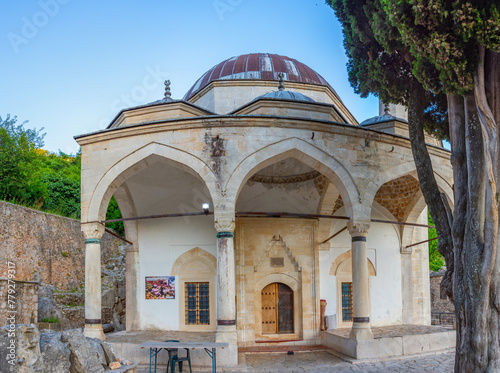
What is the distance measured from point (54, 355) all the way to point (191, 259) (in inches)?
276

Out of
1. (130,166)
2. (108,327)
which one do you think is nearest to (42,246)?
(108,327)

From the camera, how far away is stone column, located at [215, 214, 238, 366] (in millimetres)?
8398

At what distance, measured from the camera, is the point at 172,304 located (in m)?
11.9

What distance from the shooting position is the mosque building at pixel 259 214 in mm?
9164

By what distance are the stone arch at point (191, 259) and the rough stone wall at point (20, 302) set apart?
3.64 metres

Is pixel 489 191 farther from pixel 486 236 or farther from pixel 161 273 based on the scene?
pixel 161 273

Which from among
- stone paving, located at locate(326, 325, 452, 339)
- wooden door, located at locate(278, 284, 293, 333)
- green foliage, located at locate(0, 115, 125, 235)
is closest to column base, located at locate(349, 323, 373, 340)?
stone paving, located at locate(326, 325, 452, 339)

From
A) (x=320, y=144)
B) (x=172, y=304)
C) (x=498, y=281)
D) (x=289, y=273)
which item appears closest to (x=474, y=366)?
(x=498, y=281)

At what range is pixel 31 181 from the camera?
21891 mm

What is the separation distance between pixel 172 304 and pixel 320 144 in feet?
17.6

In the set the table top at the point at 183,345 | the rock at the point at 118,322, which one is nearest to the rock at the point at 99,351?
the table top at the point at 183,345

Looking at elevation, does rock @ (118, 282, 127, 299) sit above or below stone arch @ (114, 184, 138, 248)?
below

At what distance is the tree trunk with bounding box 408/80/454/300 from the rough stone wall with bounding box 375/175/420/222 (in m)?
5.38

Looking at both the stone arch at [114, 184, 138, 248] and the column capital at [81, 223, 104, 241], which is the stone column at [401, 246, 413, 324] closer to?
the stone arch at [114, 184, 138, 248]
